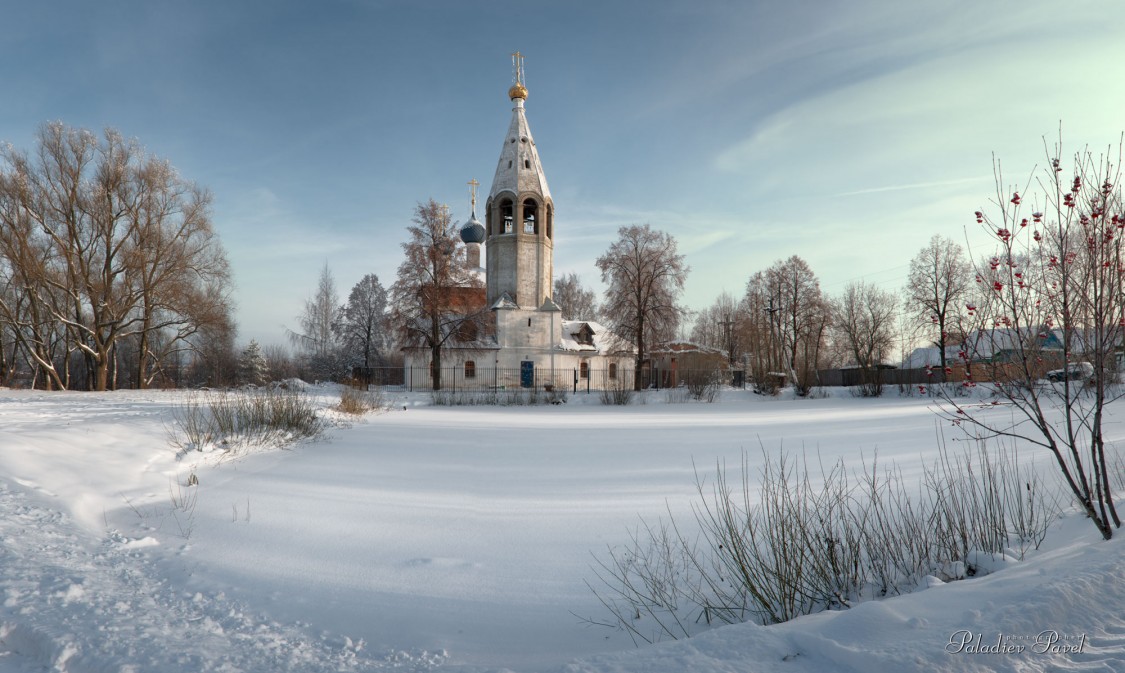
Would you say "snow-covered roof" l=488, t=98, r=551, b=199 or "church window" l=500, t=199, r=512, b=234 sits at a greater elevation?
"snow-covered roof" l=488, t=98, r=551, b=199

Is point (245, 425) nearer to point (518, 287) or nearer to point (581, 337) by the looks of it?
point (518, 287)

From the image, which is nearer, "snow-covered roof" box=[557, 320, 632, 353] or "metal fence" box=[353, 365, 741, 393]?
"metal fence" box=[353, 365, 741, 393]

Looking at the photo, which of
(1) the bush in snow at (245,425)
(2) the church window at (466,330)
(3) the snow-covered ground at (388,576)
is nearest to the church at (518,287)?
(2) the church window at (466,330)

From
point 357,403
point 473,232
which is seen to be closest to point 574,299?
point 473,232

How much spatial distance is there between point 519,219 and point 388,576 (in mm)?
29329

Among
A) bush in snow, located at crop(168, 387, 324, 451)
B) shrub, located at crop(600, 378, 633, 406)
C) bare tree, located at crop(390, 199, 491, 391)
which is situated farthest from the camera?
bare tree, located at crop(390, 199, 491, 391)

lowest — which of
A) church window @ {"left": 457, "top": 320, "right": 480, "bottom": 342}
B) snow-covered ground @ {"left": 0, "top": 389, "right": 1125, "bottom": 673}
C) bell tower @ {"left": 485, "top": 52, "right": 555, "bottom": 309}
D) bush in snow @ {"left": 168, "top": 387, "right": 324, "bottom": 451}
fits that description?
snow-covered ground @ {"left": 0, "top": 389, "right": 1125, "bottom": 673}

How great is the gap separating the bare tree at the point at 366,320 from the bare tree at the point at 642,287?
1783 centimetres

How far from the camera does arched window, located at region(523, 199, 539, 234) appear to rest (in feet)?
107

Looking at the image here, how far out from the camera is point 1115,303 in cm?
379

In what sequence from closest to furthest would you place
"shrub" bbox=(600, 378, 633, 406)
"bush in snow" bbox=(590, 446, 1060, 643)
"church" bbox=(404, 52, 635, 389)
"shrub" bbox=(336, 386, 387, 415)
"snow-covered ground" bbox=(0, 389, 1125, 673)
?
"snow-covered ground" bbox=(0, 389, 1125, 673) → "bush in snow" bbox=(590, 446, 1060, 643) → "shrub" bbox=(336, 386, 387, 415) → "shrub" bbox=(600, 378, 633, 406) → "church" bbox=(404, 52, 635, 389)

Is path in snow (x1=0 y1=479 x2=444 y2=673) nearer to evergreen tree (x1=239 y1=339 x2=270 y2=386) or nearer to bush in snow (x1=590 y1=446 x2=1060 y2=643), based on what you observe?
bush in snow (x1=590 y1=446 x2=1060 y2=643)

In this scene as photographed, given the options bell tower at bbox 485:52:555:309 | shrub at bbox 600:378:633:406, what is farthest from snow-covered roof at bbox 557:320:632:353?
shrub at bbox 600:378:633:406

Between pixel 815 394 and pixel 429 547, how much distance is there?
2866cm
